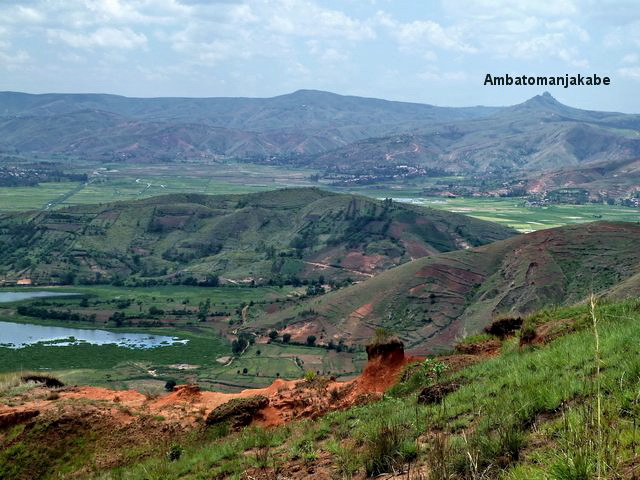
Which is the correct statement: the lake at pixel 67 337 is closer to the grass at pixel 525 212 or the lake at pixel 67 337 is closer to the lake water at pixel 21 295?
the lake water at pixel 21 295

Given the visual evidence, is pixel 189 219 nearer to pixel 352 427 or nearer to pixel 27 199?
pixel 27 199

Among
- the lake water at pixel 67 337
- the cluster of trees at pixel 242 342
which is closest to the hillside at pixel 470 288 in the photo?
the cluster of trees at pixel 242 342

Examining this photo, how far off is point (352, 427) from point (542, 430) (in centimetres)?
501

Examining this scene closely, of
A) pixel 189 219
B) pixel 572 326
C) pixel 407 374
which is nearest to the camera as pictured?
pixel 572 326

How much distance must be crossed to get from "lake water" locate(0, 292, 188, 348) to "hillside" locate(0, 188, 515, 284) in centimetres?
2617

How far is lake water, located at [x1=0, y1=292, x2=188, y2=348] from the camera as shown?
67312mm

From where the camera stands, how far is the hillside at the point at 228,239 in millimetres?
103438

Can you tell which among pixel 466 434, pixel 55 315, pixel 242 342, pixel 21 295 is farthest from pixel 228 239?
pixel 466 434

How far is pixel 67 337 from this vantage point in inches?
2781

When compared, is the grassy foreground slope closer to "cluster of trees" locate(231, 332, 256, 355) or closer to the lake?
"cluster of trees" locate(231, 332, 256, 355)

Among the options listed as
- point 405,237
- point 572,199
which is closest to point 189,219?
point 405,237

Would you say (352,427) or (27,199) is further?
(27,199)

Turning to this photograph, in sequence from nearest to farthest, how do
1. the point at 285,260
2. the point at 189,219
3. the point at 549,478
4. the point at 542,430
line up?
the point at 549,478, the point at 542,430, the point at 285,260, the point at 189,219

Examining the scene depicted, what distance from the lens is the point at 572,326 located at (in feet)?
51.2
